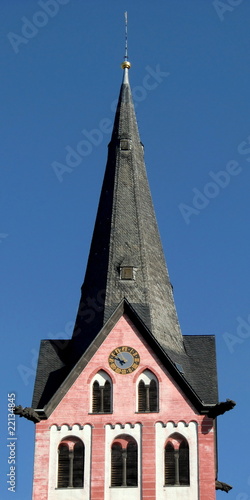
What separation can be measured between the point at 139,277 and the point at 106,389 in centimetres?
521

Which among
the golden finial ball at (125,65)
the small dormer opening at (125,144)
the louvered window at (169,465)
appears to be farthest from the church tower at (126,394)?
the golden finial ball at (125,65)

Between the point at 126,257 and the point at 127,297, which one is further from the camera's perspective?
the point at 126,257

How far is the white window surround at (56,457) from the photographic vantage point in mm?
38594

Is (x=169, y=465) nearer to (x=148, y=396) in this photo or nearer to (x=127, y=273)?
(x=148, y=396)

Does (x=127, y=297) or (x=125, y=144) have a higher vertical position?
(x=125, y=144)

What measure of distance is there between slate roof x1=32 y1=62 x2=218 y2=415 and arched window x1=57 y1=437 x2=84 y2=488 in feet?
4.83

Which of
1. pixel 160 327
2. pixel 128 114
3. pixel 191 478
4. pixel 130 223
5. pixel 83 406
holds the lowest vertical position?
pixel 191 478

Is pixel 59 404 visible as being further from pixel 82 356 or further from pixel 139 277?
pixel 139 277

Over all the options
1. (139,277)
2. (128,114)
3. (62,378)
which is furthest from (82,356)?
(128,114)

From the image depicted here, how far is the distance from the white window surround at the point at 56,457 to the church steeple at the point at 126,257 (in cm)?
341

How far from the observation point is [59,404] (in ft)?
132

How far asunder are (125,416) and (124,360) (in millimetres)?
2104

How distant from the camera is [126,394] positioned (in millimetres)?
40375

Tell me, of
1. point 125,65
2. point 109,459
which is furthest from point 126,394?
point 125,65
